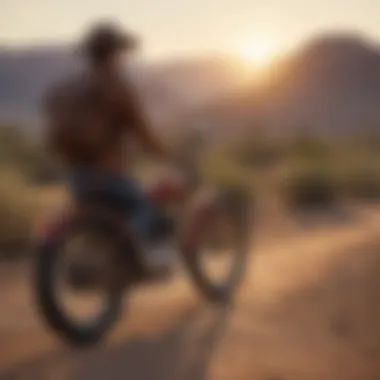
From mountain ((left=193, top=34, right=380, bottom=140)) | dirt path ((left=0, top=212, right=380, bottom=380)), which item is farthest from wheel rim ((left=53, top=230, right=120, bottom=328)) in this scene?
mountain ((left=193, top=34, right=380, bottom=140))

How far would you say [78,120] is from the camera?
13.0ft

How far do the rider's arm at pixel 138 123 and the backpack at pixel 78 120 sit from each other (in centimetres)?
11

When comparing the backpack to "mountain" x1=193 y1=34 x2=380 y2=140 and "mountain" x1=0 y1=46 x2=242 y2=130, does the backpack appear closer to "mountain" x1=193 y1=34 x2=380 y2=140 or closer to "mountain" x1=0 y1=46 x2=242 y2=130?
"mountain" x1=0 y1=46 x2=242 y2=130

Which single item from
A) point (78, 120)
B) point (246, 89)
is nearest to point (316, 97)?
point (246, 89)

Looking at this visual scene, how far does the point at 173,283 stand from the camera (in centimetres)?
471

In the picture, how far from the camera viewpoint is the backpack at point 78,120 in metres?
3.95

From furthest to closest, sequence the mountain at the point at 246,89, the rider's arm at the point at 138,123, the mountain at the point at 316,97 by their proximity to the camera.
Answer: the mountain at the point at 316,97, the mountain at the point at 246,89, the rider's arm at the point at 138,123

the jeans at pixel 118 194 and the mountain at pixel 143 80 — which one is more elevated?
the mountain at pixel 143 80

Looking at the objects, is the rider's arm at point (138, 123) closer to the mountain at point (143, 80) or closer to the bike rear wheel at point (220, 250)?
the mountain at point (143, 80)

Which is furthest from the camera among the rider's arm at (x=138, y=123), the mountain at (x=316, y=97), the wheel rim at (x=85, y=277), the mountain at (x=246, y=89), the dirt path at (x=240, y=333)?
the mountain at (x=316, y=97)

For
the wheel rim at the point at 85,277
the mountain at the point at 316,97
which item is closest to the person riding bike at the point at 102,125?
the wheel rim at the point at 85,277

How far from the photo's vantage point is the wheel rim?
395 centimetres

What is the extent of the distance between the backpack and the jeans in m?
0.09

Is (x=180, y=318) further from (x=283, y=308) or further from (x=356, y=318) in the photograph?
(x=356, y=318)
